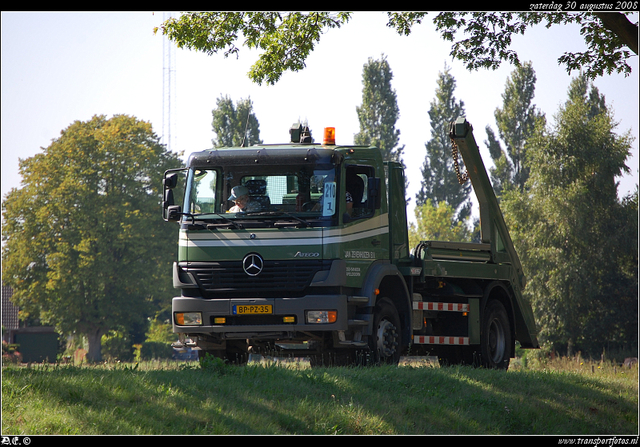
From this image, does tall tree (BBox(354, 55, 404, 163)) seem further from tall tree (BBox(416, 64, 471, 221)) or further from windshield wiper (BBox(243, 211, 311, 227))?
windshield wiper (BBox(243, 211, 311, 227))

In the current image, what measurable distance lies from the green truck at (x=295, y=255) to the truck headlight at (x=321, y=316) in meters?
0.02

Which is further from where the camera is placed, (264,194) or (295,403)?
(264,194)

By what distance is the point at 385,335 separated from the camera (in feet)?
37.5

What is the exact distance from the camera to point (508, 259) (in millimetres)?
14531

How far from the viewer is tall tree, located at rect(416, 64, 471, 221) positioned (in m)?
56.8

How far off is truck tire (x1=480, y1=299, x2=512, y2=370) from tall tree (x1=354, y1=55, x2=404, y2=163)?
4110 centimetres

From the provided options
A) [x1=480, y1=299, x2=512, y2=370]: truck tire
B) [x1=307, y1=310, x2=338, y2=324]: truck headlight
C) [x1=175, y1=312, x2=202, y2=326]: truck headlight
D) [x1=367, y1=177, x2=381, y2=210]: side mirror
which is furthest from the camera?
[x1=480, y1=299, x2=512, y2=370]: truck tire

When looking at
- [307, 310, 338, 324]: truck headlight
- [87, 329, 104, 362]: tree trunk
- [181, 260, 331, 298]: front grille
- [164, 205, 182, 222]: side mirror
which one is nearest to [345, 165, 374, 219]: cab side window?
[181, 260, 331, 298]: front grille

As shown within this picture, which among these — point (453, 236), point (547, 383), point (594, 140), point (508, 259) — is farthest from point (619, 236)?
point (547, 383)

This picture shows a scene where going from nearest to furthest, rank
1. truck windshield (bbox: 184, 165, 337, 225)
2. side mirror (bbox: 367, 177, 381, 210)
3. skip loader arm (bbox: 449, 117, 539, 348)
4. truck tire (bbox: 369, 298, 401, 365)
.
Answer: truck windshield (bbox: 184, 165, 337, 225) → side mirror (bbox: 367, 177, 381, 210) → truck tire (bbox: 369, 298, 401, 365) → skip loader arm (bbox: 449, 117, 539, 348)

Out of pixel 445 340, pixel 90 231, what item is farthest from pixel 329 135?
pixel 90 231

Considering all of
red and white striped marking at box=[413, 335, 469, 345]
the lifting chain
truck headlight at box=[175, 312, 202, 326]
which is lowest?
red and white striped marking at box=[413, 335, 469, 345]

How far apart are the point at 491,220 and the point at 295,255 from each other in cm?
518

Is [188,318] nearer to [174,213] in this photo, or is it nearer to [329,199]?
[174,213]
